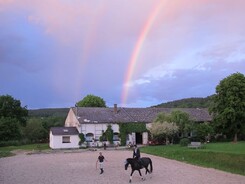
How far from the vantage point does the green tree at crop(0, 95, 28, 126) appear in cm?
8588

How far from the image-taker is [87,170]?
2631cm

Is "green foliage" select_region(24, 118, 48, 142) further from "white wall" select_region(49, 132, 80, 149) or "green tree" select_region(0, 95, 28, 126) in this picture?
"white wall" select_region(49, 132, 80, 149)

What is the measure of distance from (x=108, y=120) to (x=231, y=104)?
20.4m

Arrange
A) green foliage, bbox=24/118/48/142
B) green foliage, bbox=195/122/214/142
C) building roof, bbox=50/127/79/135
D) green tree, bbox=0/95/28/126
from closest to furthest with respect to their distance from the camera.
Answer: green foliage, bbox=195/122/214/142 → building roof, bbox=50/127/79/135 → green foliage, bbox=24/118/48/142 → green tree, bbox=0/95/28/126

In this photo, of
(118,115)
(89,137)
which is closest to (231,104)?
(118,115)

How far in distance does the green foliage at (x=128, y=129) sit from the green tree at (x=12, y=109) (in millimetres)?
35291

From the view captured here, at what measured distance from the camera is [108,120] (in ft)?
198

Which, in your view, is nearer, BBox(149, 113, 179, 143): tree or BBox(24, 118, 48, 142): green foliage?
BBox(149, 113, 179, 143): tree

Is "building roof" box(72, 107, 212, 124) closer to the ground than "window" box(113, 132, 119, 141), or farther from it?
farther from it

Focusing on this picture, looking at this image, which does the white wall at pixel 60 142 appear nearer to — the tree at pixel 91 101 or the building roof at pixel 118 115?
the building roof at pixel 118 115

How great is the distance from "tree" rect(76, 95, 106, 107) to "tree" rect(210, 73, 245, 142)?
42821 millimetres

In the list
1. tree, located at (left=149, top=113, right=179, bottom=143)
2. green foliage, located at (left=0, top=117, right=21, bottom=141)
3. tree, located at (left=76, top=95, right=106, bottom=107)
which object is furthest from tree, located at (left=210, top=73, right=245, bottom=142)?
tree, located at (left=76, top=95, right=106, bottom=107)

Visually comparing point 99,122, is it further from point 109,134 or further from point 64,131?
point 64,131

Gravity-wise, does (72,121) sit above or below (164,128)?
above
